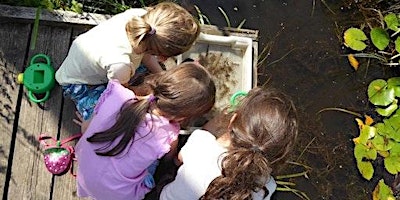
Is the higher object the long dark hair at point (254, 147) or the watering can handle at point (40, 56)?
the watering can handle at point (40, 56)

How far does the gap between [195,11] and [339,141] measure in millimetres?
911

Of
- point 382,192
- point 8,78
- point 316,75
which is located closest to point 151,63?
point 8,78

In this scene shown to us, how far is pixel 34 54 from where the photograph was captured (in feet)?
7.84

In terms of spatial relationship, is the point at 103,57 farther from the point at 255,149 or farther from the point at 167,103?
the point at 255,149

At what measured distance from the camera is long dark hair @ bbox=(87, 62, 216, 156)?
2.01m

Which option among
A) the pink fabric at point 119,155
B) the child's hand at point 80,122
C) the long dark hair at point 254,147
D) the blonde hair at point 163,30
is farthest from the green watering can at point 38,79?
the long dark hair at point 254,147

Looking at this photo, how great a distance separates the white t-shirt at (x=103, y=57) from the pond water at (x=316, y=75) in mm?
711

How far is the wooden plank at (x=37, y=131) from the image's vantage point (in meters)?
2.24

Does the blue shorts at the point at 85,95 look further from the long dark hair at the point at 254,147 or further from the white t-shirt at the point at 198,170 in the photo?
the long dark hair at the point at 254,147

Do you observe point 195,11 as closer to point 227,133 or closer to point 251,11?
point 251,11

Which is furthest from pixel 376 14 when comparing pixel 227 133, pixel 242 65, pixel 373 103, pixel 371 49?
pixel 227 133

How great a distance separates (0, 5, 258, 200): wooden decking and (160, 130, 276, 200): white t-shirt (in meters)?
0.47

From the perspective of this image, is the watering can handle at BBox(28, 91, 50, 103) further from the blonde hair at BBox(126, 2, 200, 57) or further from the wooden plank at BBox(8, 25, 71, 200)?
the blonde hair at BBox(126, 2, 200, 57)

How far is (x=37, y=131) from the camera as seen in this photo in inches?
90.8
